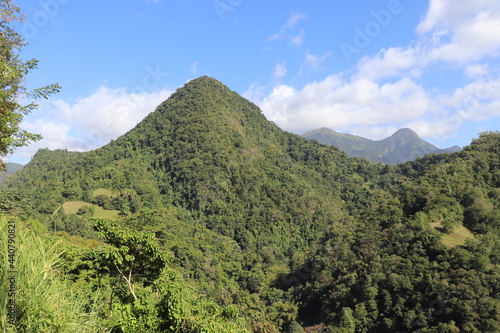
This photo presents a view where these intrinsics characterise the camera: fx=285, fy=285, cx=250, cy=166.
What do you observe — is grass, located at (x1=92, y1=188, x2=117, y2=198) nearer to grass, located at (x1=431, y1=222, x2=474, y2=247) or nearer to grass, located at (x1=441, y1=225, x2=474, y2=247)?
grass, located at (x1=431, y1=222, x2=474, y2=247)

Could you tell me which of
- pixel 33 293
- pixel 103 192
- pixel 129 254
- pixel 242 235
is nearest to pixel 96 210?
pixel 103 192

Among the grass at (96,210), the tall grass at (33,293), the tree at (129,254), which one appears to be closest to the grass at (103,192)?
the grass at (96,210)

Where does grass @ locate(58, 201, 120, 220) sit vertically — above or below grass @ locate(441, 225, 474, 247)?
above

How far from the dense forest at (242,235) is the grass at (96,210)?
0.66 metres

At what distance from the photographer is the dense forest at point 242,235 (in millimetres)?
6895

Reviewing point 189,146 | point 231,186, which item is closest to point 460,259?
point 231,186

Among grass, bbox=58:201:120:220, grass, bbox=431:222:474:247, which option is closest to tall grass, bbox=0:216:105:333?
grass, bbox=431:222:474:247

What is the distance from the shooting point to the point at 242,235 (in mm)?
76938

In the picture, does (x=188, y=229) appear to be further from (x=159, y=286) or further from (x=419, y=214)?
(x=159, y=286)

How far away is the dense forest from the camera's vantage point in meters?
6.89

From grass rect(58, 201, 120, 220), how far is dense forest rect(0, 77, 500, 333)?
2.17 feet

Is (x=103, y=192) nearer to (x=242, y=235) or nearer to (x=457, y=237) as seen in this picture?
(x=242, y=235)

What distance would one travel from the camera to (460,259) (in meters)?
32.9

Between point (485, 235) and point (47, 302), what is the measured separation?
156 ft
